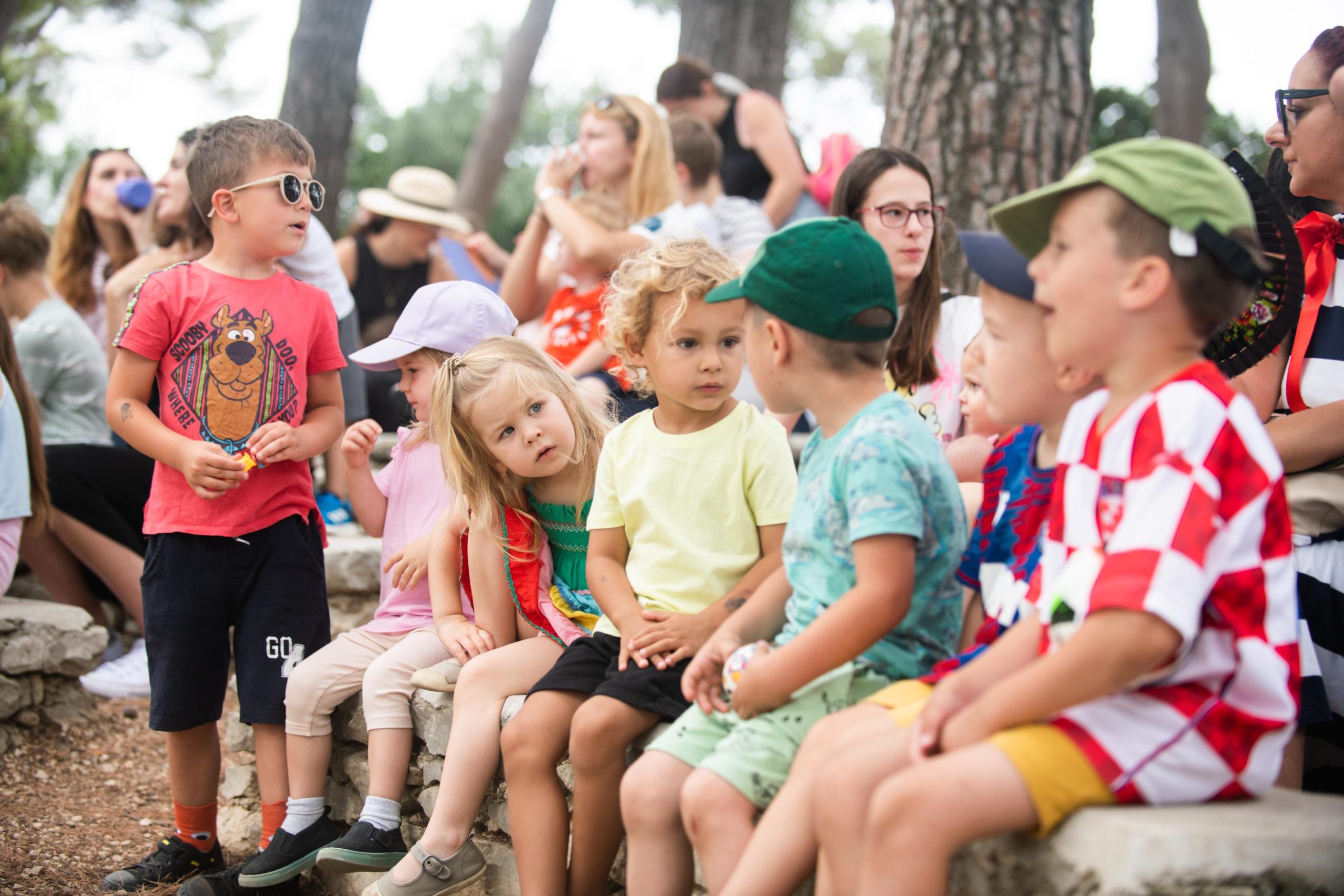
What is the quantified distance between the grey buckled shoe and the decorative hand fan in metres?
1.93

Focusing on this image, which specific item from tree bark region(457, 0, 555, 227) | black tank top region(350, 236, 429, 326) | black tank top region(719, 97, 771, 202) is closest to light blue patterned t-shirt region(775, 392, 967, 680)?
black tank top region(719, 97, 771, 202)

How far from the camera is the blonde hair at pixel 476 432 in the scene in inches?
106

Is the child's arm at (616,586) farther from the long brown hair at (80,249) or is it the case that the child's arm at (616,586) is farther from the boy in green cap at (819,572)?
the long brown hair at (80,249)

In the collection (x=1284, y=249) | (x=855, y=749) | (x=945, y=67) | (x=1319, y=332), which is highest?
(x=945, y=67)

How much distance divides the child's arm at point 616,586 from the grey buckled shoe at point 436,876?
1.90ft

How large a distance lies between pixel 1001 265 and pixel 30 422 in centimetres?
351

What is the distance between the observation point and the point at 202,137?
3080mm

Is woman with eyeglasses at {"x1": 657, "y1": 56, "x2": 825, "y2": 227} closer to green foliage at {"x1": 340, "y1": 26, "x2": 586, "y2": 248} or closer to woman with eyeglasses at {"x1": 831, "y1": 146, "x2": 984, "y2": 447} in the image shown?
woman with eyeglasses at {"x1": 831, "y1": 146, "x2": 984, "y2": 447}

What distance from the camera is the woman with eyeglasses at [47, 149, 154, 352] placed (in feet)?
17.5

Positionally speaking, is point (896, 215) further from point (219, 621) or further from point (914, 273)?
point (219, 621)

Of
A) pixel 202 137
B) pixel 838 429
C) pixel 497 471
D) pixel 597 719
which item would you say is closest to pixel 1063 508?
pixel 838 429

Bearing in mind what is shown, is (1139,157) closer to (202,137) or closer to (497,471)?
(497,471)

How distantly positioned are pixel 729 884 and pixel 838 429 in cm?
78

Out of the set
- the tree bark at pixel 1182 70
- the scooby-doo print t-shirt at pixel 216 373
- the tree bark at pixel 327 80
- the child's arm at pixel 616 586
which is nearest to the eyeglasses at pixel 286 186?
the scooby-doo print t-shirt at pixel 216 373
